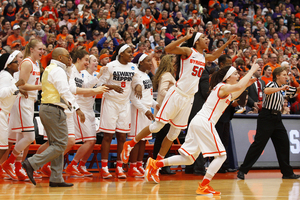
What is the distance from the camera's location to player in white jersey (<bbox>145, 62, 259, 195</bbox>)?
16.4 ft

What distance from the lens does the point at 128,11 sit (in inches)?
628

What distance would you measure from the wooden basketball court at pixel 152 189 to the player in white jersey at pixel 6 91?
0.80 metres

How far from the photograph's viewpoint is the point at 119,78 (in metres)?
6.79

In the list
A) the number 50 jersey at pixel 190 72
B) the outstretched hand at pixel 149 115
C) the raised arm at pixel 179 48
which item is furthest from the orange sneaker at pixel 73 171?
the raised arm at pixel 179 48

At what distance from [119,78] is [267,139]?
10.3 feet

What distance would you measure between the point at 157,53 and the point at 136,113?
4.57 m

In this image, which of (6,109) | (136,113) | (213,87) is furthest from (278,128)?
(6,109)

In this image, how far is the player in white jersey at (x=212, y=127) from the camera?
4.99 meters

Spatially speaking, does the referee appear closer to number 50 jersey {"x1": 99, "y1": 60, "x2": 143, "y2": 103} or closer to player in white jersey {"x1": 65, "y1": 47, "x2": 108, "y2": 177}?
number 50 jersey {"x1": 99, "y1": 60, "x2": 143, "y2": 103}

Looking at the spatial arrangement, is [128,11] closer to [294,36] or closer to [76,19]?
[76,19]

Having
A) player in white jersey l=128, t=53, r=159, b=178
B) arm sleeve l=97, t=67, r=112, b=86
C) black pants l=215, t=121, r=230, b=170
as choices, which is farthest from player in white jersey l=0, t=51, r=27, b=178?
black pants l=215, t=121, r=230, b=170

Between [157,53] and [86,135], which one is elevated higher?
[157,53]

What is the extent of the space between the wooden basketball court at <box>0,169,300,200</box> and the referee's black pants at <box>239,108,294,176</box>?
31 cm

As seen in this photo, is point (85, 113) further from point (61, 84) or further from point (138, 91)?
point (61, 84)
